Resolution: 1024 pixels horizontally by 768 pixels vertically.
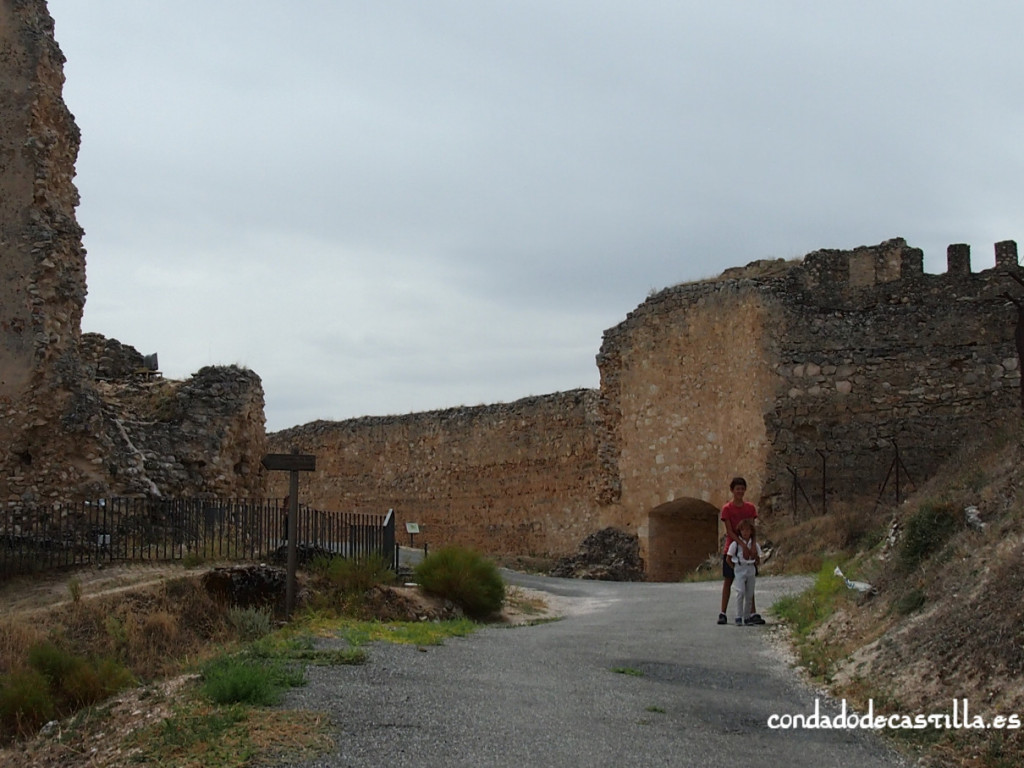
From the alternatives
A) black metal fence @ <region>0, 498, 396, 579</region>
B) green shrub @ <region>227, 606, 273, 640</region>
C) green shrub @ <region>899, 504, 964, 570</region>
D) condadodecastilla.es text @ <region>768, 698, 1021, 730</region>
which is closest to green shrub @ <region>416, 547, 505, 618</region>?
black metal fence @ <region>0, 498, 396, 579</region>

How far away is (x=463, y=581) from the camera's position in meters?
13.7

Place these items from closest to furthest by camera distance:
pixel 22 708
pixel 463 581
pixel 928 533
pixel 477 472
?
pixel 22 708
pixel 928 533
pixel 463 581
pixel 477 472

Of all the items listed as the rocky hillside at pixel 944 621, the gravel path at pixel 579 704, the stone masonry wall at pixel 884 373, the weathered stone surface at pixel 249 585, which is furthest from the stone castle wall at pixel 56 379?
the stone masonry wall at pixel 884 373

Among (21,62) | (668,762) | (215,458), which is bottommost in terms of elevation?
(668,762)

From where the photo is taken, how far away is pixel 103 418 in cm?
1523

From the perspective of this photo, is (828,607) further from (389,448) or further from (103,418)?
(389,448)

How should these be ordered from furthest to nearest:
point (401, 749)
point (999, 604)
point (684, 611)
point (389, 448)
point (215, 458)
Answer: point (389, 448) → point (215, 458) → point (684, 611) → point (999, 604) → point (401, 749)

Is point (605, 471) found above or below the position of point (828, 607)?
above

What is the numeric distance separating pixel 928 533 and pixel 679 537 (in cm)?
1209

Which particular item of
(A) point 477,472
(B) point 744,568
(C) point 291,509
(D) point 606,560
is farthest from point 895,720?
(A) point 477,472

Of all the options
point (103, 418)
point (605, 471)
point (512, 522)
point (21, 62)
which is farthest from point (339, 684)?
point (512, 522)

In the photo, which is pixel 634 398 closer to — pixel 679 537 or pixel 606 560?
pixel 679 537

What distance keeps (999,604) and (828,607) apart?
3592 millimetres

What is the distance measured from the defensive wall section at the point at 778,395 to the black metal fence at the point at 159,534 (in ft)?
16.7
